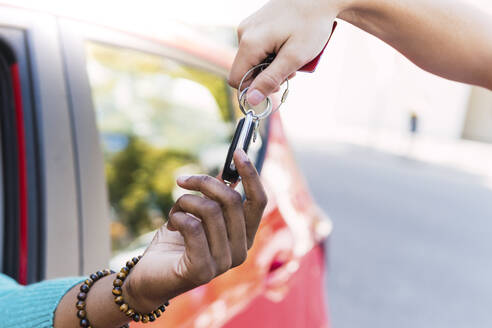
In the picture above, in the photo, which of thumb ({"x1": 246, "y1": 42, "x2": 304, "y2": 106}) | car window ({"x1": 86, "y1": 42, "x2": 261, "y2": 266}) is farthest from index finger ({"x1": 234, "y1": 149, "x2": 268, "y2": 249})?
car window ({"x1": 86, "y1": 42, "x2": 261, "y2": 266})

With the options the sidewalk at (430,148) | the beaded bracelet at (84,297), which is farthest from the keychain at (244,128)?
the sidewalk at (430,148)

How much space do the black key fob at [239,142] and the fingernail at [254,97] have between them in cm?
3

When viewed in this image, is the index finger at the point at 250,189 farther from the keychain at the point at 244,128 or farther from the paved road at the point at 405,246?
the paved road at the point at 405,246

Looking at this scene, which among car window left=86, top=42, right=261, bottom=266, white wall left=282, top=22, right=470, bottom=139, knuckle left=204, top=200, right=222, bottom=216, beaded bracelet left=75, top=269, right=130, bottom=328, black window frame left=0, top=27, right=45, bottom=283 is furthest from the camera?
white wall left=282, top=22, right=470, bottom=139

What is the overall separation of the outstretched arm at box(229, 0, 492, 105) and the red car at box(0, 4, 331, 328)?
22.1 inches

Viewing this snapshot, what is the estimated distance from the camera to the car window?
238cm

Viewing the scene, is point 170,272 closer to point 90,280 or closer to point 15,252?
point 90,280

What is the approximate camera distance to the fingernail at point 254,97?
2.62ft

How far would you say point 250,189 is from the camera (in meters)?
0.76

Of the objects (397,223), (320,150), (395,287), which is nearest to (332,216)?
(397,223)

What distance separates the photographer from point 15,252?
4.01 feet

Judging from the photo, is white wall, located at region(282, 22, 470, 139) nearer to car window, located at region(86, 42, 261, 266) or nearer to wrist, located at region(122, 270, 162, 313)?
car window, located at region(86, 42, 261, 266)

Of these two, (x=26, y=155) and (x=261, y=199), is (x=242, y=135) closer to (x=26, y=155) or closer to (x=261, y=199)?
(x=261, y=199)

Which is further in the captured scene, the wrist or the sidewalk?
the sidewalk
